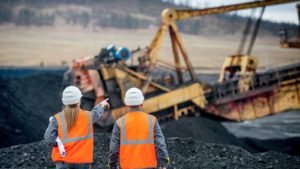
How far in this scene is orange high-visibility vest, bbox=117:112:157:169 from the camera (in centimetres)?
350

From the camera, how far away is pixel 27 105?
1223cm

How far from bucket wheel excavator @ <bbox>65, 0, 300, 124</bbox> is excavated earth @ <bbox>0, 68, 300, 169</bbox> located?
0.50 metres

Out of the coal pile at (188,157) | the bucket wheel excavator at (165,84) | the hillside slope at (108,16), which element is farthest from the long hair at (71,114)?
the hillside slope at (108,16)

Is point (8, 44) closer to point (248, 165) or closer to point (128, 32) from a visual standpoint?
point (128, 32)

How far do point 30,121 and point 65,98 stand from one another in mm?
7578

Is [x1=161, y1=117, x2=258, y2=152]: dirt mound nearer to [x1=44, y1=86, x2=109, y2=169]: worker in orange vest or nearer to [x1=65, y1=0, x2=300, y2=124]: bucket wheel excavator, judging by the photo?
[x1=65, y1=0, x2=300, y2=124]: bucket wheel excavator

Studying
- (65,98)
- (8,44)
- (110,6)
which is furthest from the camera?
(110,6)

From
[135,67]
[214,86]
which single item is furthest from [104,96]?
[214,86]

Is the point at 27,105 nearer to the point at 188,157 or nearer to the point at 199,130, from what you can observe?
the point at 199,130

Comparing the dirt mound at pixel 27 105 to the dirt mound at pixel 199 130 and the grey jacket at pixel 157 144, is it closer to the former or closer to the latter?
the dirt mound at pixel 199 130

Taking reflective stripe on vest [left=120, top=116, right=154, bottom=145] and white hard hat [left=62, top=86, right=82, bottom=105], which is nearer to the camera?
reflective stripe on vest [left=120, top=116, right=154, bottom=145]

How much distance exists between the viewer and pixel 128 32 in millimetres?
47344

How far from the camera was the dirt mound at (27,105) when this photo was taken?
32.1 ft

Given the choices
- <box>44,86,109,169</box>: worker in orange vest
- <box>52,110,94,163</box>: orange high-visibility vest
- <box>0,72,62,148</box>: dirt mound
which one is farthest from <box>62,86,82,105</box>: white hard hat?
<box>0,72,62,148</box>: dirt mound
